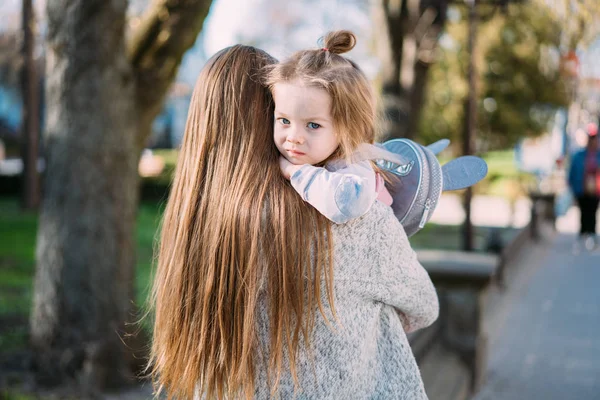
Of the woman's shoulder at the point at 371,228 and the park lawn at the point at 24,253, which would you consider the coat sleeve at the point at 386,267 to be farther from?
the park lawn at the point at 24,253

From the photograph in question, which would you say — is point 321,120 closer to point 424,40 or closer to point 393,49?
point 393,49

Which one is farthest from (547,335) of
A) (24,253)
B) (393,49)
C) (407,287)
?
(24,253)

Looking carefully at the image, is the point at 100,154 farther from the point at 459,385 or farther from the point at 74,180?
the point at 459,385

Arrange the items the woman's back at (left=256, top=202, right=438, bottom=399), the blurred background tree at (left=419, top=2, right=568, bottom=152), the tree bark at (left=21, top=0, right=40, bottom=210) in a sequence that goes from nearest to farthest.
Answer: the woman's back at (left=256, top=202, right=438, bottom=399) → the tree bark at (left=21, top=0, right=40, bottom=210) → the blurred background tree at (left=419, top=2, right=568, bottom=152)

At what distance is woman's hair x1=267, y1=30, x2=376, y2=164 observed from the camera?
1.52 meters

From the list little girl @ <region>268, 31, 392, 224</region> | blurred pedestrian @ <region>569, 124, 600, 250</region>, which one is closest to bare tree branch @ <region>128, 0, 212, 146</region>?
little girl @ <region>268, 31, 392, 224</region>

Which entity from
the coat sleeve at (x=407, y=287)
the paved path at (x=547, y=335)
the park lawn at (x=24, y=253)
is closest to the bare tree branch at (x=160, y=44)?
the park lawn at (x=24, y=253)

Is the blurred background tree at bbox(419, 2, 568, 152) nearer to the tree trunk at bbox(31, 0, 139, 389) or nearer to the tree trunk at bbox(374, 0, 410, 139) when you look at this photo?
the tree trunk at bbox(374, 0, 410, 139)

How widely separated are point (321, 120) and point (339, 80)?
94 millimetres

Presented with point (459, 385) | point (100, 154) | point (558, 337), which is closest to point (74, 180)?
point (100, 154)

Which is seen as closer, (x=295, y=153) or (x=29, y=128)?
(x=295, y=153)

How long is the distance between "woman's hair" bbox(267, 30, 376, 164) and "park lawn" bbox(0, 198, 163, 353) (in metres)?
2.46

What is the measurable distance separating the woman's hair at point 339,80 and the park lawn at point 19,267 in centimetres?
246

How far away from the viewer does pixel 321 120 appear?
5.03 ft
